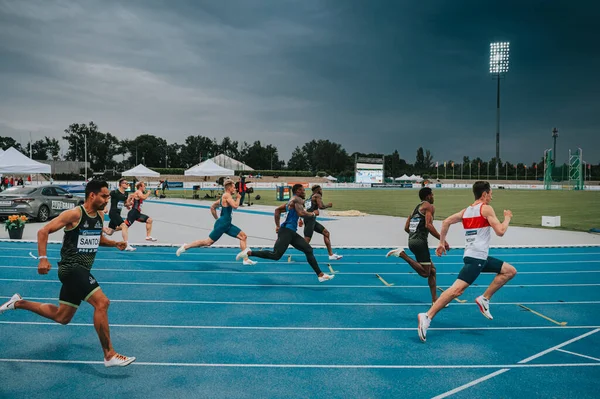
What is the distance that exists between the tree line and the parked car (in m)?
93.0

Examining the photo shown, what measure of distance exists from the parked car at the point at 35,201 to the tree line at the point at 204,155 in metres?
93.0

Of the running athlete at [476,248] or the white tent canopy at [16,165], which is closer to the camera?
the running athlete at [476,248]

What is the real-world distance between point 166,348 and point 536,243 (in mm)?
11344

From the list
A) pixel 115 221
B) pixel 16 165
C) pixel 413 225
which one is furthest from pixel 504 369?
pixel 16 165

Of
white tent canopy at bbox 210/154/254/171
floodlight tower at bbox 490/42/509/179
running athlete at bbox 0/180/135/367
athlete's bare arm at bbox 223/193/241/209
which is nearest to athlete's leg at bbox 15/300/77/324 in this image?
running athlete at bbox 0/180/135/367

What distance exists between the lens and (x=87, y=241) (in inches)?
179

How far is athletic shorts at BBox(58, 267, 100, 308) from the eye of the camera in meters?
4.38

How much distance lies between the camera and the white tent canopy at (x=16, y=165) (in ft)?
75.6

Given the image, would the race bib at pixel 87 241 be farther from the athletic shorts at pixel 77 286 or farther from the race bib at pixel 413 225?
the race bib at pixel 413 225

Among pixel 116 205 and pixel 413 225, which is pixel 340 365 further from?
pixel 116 205

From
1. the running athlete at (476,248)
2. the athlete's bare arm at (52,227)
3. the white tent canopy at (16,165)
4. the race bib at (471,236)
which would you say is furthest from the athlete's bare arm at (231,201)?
the white tent canopy at (16,165)

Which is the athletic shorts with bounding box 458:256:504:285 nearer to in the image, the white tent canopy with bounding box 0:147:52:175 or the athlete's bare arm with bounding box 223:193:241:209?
the athlete's bare arm with bounding box 223:193:241:209

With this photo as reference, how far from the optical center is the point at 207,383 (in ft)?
13.6

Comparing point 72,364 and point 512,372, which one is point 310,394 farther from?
point 72,364
